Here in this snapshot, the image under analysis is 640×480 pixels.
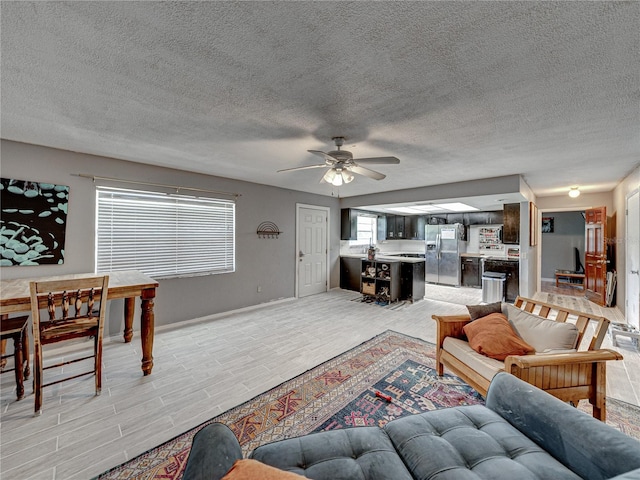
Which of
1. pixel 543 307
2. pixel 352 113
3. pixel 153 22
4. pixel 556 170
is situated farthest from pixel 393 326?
pixel 153 22

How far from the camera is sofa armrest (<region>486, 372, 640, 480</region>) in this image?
3.26 feet

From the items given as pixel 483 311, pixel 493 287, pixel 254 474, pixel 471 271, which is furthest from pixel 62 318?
pixel 471 271

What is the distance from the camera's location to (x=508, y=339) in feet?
6.49

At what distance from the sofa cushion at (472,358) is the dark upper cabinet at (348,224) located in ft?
14.4

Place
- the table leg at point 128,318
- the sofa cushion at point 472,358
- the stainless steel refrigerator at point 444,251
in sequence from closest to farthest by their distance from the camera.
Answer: the sofa cushion at point 472,358
the table leg at point 128,318
the stainless steel refrigerator at point 444,251

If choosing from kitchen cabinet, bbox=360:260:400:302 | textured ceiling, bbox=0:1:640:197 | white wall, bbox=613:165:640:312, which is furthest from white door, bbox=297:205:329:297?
white wall, bbox=613:165:640:312

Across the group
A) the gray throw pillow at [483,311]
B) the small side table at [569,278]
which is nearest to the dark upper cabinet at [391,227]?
the small side table at [569,278]

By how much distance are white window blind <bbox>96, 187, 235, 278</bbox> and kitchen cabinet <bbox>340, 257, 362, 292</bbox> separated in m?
3.00

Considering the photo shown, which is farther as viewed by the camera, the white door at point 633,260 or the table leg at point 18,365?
the white door at point 633,260

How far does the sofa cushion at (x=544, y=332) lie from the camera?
1.89 meters

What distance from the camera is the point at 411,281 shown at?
5.45 meters

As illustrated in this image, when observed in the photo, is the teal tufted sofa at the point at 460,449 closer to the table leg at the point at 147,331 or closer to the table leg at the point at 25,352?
the table leg at the point at 147,331

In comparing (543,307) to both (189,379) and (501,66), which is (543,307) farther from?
(189,379)

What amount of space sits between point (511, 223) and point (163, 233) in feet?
20.5
